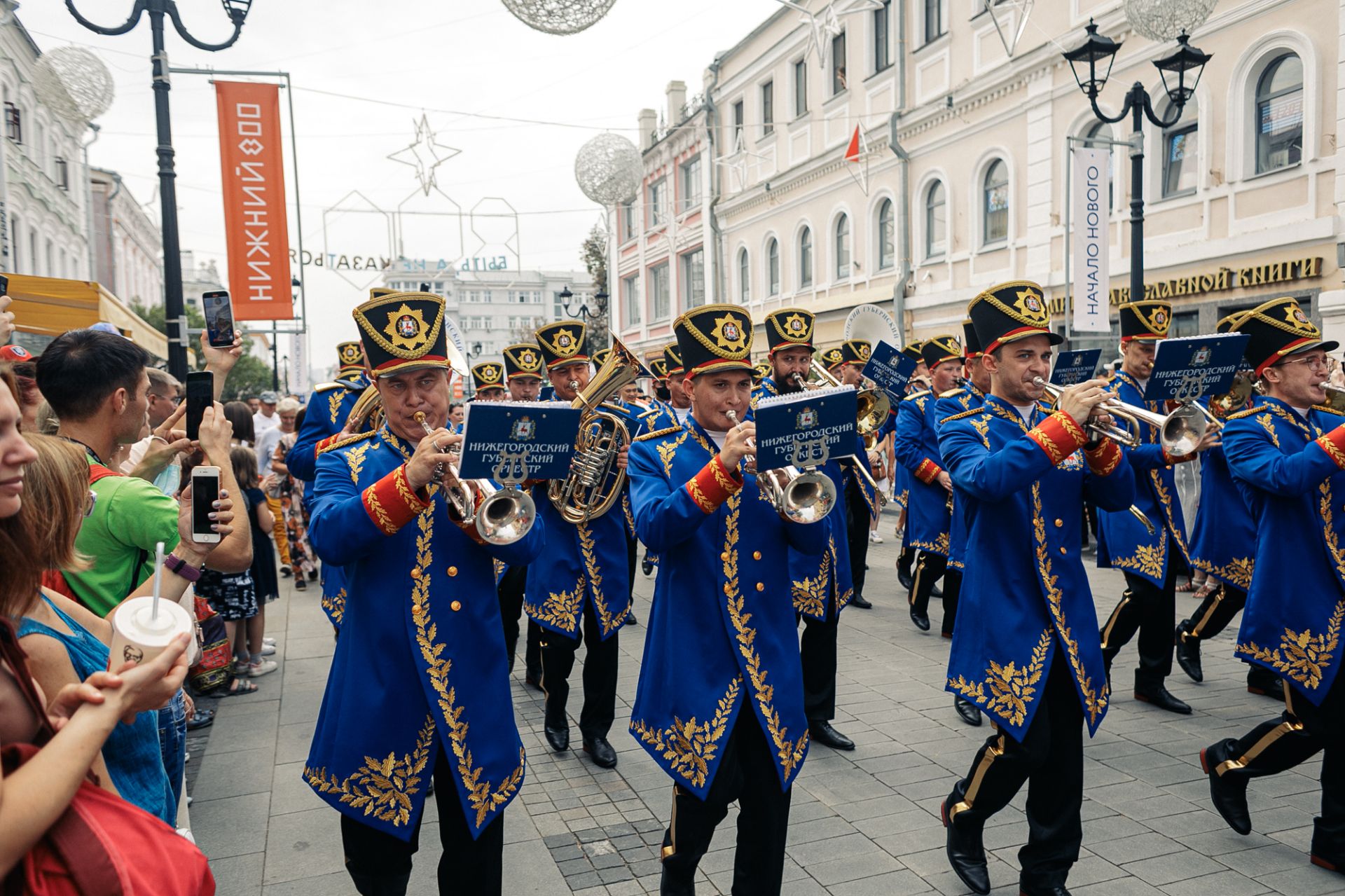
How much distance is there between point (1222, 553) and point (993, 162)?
1388cm

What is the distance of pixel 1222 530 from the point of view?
6.27m

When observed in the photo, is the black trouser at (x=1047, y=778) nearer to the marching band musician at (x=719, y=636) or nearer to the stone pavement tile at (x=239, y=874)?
the marching band musician at (x=719, y=636)

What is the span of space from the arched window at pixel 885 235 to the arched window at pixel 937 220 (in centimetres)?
125

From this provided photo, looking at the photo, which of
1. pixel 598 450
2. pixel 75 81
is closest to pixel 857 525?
pixel 598 450

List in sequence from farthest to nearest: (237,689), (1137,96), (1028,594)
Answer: (1137,96) < (237,689) < (1028,594)

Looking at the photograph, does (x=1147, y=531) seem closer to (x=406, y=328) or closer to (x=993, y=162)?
(x=406, y=328)

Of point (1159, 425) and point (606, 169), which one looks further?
point (606, 169)

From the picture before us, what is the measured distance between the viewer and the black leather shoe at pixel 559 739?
5.72 m

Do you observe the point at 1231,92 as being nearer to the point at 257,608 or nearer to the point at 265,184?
the point at 265,184

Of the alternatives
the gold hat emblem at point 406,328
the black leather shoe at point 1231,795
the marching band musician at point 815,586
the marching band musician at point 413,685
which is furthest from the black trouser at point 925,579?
the gold hat emblem at point 406,328

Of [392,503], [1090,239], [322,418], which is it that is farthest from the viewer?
[1090,239]

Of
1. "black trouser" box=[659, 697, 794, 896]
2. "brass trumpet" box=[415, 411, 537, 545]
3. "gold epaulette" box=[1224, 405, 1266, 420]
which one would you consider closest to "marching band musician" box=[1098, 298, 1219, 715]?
"gold epaulette" box=[1224, 405, 1266, 420]

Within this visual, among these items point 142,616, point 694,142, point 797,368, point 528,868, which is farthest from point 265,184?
point 694,142

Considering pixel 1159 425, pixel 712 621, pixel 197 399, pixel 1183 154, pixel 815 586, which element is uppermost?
pixel 1183 154
